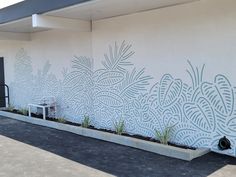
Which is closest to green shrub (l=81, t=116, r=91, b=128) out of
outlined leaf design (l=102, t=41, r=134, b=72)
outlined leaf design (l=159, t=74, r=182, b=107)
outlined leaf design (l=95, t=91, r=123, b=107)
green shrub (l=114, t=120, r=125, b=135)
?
outlined leaf design (l=95, t=91, r=123, b=107)

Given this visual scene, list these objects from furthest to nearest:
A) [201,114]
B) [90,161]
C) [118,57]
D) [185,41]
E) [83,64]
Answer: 1. [83,64]
2. [118,57]
3. [185,41]
4. [201,114]
5. [90,161]

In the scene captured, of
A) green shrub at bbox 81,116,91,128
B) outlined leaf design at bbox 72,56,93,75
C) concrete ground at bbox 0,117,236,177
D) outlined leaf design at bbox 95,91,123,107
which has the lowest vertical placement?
concrete ground at bbox 0,117,236,177

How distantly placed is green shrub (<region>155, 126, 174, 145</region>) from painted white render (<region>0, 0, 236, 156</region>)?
0.47 feet

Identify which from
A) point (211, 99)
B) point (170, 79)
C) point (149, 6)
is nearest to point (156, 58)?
point (170, 79)

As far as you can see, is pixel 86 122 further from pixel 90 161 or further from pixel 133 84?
pixel 90 161

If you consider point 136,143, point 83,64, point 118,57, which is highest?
point 118,57

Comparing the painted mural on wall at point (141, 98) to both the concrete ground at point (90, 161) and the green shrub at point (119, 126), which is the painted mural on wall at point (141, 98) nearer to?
the green shrub at point (119, 126)

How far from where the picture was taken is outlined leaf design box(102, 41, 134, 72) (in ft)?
21.0

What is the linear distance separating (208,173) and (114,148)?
1871 mm

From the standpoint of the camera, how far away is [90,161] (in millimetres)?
4875

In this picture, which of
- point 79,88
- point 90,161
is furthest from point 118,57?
point 90,161

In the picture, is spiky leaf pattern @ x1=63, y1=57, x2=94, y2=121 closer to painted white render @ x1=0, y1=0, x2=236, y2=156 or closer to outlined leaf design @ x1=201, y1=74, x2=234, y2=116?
painted white render @ x1=0, y1=0, x2=236, y2=156

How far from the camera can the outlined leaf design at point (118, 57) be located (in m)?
6.39

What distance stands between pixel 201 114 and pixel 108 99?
2.32 metres
